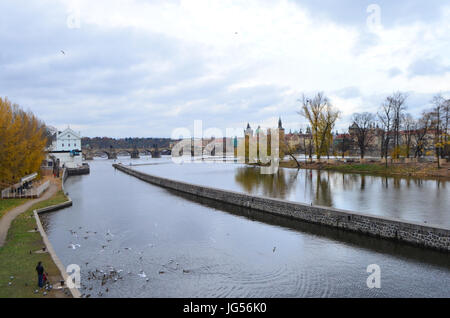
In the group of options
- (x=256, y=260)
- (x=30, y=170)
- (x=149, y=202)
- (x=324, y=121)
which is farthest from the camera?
(x=324, y=121)

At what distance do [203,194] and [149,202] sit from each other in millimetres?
6233

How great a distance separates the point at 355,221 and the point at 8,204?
2793cm

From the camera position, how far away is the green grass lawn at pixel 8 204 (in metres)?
25.3

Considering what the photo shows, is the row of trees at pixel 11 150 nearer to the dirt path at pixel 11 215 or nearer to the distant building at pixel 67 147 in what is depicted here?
the dirt path at pixel 11 215

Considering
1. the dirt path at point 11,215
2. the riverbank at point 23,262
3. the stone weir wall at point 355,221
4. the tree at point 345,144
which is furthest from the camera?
the tree at point 345,144

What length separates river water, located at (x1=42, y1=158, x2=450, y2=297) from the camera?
1317 centimetres

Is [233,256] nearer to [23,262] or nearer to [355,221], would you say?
[355,221]

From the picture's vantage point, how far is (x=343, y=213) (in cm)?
2116

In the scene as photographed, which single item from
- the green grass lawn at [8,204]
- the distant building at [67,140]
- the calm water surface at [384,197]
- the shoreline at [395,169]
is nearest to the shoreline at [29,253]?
the green grass lawn at [8,204]

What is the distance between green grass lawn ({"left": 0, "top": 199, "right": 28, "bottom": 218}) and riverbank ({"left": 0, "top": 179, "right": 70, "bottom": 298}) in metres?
4.76

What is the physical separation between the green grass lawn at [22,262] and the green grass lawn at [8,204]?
5.72 meters

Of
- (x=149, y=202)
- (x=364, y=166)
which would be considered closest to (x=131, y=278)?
(x=149, y=202)

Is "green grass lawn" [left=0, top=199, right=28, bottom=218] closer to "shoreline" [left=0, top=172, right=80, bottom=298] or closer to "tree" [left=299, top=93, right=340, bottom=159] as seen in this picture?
"shoreline" [left=0, top=172, right=80, bottom=298]

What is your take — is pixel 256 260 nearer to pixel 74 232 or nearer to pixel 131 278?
pixel 131 278
